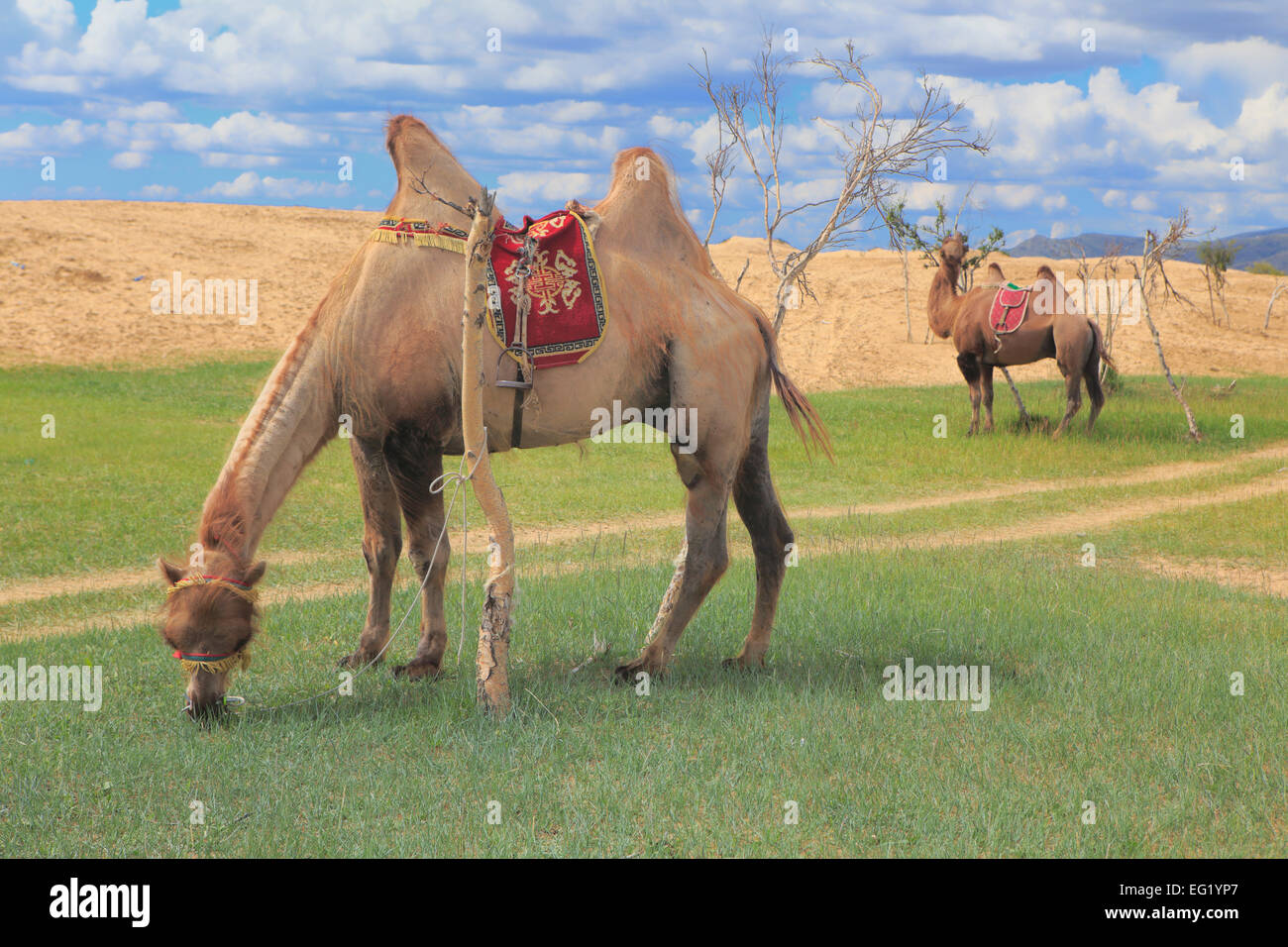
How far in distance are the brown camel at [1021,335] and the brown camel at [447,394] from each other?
1191 centimetres

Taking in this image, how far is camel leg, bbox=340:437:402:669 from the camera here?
584 centimetres

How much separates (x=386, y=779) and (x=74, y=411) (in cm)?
1579

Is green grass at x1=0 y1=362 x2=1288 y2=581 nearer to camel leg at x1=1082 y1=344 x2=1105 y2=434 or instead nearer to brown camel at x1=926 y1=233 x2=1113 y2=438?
camel leg at x1=1082 y1=344 x2=1105 y2=434

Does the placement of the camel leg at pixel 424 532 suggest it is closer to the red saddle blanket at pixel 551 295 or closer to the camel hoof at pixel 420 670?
the camel hoof at pixel 420 670

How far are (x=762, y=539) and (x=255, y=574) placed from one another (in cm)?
281

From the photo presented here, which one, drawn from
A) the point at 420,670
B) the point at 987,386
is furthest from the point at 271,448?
the point at 987,386

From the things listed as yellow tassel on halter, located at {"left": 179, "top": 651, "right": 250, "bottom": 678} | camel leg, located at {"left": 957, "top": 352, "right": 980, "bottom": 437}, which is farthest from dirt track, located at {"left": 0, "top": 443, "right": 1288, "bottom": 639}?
yellow tassel on halter, located at {"left": 179, "top": 651, "right": 250, "bottom": 678}

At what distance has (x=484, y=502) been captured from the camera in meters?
Answer: 5.23

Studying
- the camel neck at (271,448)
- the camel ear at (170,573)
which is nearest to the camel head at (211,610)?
the camel ear at (170,573)

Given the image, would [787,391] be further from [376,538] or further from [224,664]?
[224,664]

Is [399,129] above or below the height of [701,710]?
above

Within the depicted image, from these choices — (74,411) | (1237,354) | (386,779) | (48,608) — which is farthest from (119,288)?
(1237,354)

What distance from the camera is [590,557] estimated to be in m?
9.94
